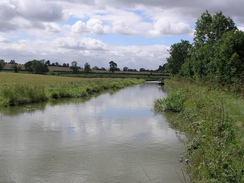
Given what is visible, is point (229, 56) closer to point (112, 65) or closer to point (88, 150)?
point (88, 150)

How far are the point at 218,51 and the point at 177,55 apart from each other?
2210 inches

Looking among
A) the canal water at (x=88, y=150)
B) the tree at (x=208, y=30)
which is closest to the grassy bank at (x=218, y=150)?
the canal water at (x=88, y=150)

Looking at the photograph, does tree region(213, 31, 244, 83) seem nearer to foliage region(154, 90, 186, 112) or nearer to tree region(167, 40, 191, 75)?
foliage region(154, 90, 186, 112)

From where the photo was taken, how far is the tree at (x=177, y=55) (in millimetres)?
75938

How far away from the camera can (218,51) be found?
2145cm

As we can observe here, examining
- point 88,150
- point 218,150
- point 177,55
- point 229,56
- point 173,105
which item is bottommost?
point 88,150

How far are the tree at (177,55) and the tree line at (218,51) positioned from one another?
31375 millimetres

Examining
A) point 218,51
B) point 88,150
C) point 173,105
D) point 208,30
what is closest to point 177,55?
point 208,30

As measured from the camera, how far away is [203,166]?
6461mm

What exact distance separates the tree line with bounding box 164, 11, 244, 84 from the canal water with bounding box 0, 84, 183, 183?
22.5 feet

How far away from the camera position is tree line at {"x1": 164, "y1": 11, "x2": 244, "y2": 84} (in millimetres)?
18812

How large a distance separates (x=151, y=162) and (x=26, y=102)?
16.7 meters

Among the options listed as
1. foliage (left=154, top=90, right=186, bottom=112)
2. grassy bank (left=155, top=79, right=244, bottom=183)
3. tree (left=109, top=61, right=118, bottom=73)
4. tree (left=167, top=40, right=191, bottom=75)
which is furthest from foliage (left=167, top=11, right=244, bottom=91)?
tree (left=109, top=61, right=118, bottom=73)

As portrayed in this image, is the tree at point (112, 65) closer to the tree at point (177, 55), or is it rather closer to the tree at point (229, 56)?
the tree at point (177, 55)
